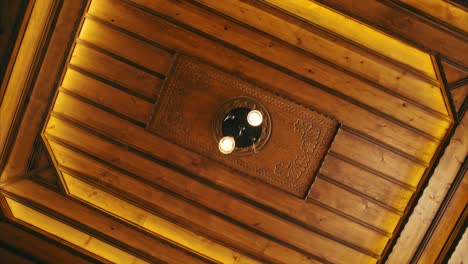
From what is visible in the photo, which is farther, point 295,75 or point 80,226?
point 80,226

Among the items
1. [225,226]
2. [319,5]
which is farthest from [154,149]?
[319,5]

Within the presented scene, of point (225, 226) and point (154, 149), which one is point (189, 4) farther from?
point (225, 226)

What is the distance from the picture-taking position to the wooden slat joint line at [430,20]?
3.36 metres

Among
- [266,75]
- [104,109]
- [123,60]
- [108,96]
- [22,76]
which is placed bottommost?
[22,76]

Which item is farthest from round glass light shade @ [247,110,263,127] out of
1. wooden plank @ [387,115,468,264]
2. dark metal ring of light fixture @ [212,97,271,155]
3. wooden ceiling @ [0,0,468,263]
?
wooden plank @ [387,115,468,264]

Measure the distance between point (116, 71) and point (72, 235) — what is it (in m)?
2.09

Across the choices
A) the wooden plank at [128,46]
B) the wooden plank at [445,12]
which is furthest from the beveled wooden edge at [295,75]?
the wooden plank at [445,12]

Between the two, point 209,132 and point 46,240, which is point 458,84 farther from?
point 46,240

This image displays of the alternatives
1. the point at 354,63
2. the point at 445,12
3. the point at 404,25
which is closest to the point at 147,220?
the point at 354,63

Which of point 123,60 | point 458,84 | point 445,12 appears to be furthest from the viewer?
point 123,60

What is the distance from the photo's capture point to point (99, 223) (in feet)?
13.3

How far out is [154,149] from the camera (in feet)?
13.3

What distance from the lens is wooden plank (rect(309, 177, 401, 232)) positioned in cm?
403

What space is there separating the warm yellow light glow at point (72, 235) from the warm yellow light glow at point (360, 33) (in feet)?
11.4
